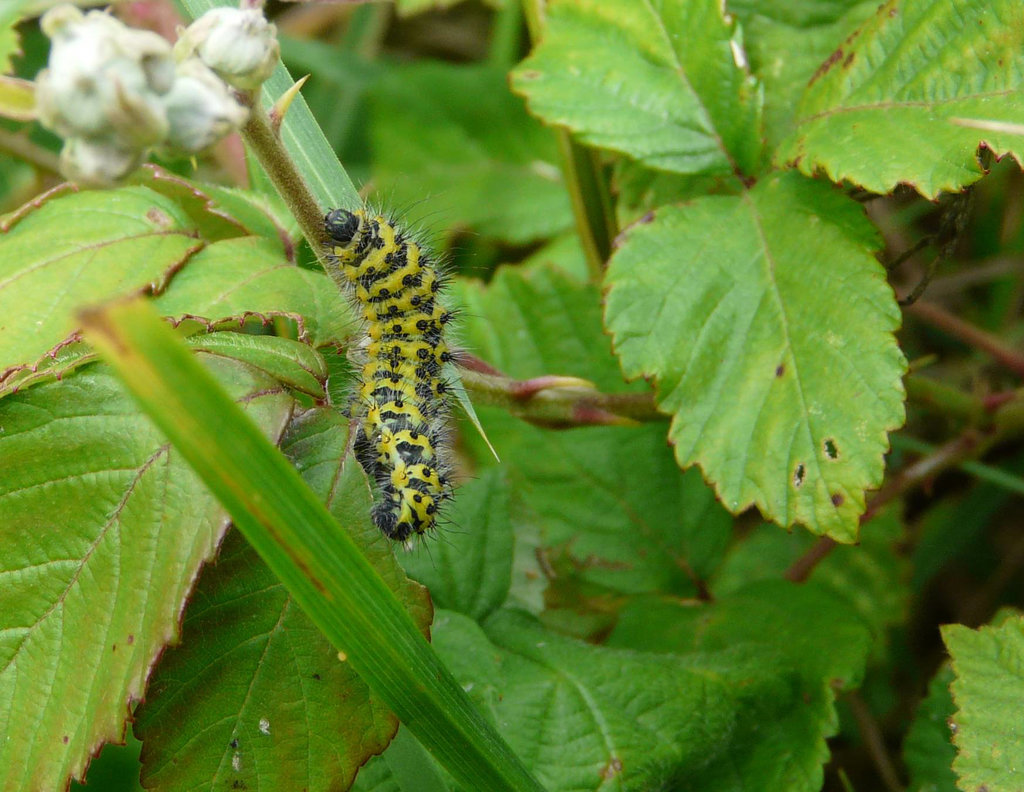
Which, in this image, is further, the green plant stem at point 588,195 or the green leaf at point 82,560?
the green plant stem at point 588,195

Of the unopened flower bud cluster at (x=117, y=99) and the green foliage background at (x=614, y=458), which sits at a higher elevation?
the unopened flower bud cluster at (x=117, y=99)

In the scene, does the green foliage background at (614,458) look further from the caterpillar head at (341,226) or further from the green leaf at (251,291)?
the caterpillar head at (341,226)

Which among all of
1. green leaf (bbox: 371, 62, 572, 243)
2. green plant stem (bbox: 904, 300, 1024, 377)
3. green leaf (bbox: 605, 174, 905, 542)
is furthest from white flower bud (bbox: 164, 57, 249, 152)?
green leaf (bbox: 371, 62, 572, 243)

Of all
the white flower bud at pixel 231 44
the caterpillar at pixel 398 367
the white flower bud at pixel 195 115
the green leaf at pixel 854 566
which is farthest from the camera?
the green leaf at pixel 854 566

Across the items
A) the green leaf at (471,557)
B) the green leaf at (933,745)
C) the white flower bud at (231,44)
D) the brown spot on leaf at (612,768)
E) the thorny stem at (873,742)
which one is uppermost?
the white flower bud at (231,44)

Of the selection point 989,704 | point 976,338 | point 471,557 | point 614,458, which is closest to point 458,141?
point 614,458

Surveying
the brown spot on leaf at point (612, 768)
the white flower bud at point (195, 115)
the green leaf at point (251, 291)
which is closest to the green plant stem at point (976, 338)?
the brown spot on leaf at point (612, 768)

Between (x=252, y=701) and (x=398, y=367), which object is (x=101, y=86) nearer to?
(x=252, y=701)

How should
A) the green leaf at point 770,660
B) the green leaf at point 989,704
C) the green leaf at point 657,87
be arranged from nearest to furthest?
the green leaf at point 989,704 → the green leaf at point 770,660 → the green leaf at point 657,87
